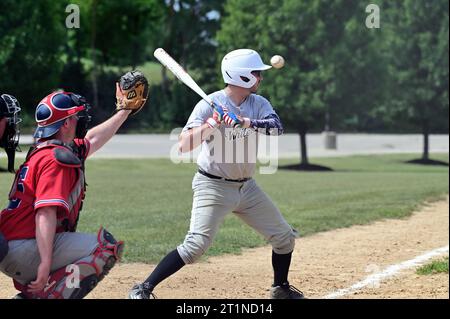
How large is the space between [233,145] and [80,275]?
89.1 inches

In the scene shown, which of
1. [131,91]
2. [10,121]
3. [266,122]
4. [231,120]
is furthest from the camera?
[266,122]

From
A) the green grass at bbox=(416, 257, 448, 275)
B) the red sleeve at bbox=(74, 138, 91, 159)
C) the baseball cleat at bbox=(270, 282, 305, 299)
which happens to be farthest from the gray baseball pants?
the green grass at bbox=(416, 257, 448, 275)

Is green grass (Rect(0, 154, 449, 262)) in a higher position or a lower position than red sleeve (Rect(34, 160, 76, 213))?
lower

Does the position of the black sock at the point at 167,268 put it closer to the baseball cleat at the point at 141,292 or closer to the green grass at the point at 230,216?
the baseball cleat at the point at 141,292

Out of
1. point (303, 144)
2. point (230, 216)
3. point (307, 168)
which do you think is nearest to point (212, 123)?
A: point (230, 216)

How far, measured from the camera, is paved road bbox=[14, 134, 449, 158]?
136 feet

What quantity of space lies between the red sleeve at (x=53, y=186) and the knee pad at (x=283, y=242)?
2917mm

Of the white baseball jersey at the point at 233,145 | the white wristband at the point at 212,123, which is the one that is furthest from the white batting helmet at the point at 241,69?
the white wristband at the point at 212,123

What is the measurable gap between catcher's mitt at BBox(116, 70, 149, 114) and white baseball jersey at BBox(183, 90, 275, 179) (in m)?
1.05

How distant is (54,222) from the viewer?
5391mm

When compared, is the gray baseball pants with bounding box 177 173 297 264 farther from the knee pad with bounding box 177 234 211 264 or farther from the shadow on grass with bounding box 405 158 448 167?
the shadow on grass with bounding box 405 158 448 167

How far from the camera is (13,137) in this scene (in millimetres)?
5852

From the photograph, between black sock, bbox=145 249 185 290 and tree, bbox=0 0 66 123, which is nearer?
black sock, bbox=145 249 185 290

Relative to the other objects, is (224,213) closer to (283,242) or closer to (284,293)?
(283,242)
